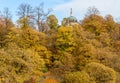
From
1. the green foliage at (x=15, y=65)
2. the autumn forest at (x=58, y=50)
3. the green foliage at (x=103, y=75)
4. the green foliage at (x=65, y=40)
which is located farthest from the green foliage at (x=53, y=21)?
the green foliage at (x=15, y=65)

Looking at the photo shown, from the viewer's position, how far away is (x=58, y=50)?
80.0 ft

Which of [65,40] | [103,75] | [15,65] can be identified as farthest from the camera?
[65,40]

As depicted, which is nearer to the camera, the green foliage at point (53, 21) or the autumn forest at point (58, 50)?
the autumn forest at point (58, 50)

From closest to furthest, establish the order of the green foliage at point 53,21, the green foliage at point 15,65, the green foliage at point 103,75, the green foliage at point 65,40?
the green foliage at point 15,65
the green foliage at point 103,75
the green foliage at point 65,40
the green foliage at point 53,21

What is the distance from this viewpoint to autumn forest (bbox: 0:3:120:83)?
15.6 meters

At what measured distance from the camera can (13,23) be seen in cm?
2912

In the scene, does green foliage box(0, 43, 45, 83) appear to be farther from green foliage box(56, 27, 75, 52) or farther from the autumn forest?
green foliage box(56, 27, 75, 52)

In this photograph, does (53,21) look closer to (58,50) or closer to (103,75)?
(58,50)

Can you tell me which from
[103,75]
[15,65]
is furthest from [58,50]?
[15,65]

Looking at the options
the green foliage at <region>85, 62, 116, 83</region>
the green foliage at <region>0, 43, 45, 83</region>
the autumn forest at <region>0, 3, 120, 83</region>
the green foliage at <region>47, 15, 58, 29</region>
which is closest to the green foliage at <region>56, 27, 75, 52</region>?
the autumn forest at <region>0, 3, 120, 83</region>

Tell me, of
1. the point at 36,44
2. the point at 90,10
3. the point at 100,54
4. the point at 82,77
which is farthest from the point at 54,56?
the point at 90,10

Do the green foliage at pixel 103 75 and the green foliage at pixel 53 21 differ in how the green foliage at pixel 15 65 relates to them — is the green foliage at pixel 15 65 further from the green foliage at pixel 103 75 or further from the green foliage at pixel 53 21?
the green foliage at pixel 53 21

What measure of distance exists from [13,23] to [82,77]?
1263 cm

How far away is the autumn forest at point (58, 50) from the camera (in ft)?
51.3
